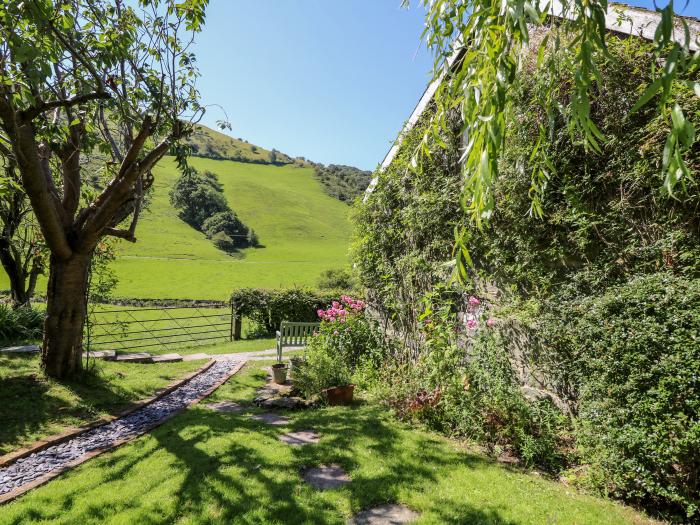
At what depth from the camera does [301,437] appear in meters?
5.21

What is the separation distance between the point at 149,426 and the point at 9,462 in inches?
66.7

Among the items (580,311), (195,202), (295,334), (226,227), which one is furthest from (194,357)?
(195,202)

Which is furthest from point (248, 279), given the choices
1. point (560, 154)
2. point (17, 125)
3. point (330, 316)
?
point (560, 154)

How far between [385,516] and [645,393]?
2542 mm

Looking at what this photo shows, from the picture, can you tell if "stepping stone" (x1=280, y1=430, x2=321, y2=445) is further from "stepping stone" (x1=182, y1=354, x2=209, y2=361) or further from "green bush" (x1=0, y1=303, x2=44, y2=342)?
"green bush" (x1=0, y1=303, x2=44, y2=342)

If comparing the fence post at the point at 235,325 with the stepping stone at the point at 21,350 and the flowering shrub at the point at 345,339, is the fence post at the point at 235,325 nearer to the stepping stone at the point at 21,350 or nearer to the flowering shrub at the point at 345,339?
the stepping stone at the point at 21,350

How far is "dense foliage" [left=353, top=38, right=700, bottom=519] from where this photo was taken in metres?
3.27

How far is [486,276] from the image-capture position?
5.46 meters

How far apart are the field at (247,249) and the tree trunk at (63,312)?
2.29 meters

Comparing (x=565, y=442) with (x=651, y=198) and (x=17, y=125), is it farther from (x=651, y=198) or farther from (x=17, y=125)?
(x=17, y=125)

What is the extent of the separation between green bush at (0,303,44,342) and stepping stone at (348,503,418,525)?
12.1 meters

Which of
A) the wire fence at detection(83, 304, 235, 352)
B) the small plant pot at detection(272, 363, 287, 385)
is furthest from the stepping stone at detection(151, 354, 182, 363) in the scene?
the small plant pot at detection(272, 363, 287, 385)

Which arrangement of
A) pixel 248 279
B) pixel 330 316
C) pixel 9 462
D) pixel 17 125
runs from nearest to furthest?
pixel 9 462, pixel 17 125, pixel 330 316, pixel 248 279

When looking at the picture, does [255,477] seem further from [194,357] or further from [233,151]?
[233,151]
